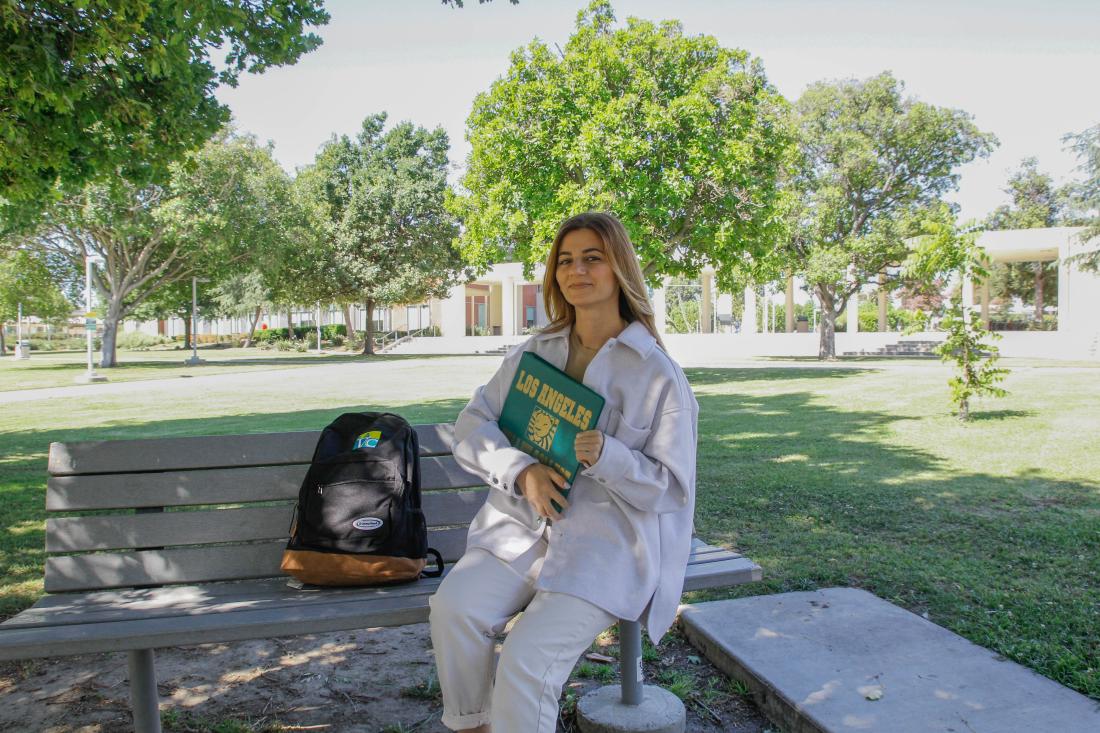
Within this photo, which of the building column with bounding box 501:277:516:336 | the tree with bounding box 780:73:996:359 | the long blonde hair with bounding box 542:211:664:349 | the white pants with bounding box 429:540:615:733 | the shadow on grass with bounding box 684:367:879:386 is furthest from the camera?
the building column with bounding box 501:277:516:336

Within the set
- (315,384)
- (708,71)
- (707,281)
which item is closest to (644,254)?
(708,71)

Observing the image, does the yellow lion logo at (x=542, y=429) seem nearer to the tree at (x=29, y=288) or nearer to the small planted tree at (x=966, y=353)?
the small planted tree at (x=966, y=353)

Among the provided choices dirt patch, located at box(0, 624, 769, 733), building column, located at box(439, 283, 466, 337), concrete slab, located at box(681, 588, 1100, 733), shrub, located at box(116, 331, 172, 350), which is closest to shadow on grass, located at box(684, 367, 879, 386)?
concrete slab, located at box(681, 588, 1100, 733)

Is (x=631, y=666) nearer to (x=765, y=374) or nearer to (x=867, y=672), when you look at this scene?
(x=867, y=672)

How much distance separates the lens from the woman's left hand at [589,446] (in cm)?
214

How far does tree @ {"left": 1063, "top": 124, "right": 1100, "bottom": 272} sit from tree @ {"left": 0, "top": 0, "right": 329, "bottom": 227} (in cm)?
2740

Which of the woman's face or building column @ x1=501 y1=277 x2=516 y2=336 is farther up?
building column @ x1=501 y1=277 x2=516 y2=336

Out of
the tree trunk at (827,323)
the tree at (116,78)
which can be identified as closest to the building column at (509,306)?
the tree trunk at (827,323)

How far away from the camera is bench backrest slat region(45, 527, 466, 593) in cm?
282

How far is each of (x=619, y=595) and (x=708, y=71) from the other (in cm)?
2116

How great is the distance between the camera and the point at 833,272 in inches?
1167

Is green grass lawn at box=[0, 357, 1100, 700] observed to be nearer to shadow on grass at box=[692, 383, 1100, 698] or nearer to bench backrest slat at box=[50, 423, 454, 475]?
shadow on grass at box=[692, 383, 1100, 698]

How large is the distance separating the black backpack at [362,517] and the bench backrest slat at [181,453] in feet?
0.86

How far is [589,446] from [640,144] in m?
18.0
